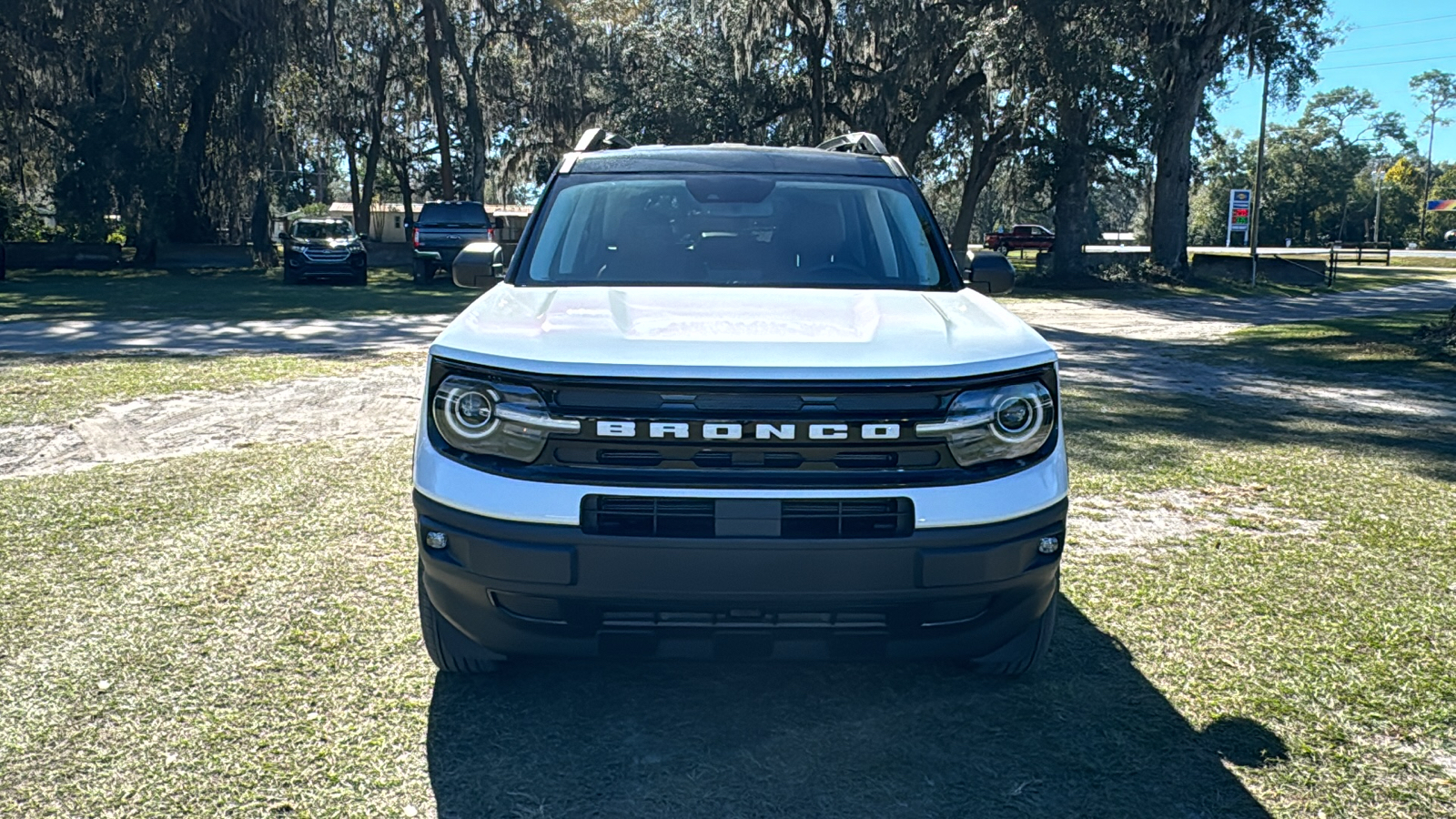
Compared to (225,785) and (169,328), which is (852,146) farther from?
(169,328)

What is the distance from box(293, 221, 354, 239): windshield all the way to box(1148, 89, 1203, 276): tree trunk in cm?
1828

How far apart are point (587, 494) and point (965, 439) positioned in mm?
967

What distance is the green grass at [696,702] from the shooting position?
2.91 metres

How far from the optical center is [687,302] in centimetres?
352

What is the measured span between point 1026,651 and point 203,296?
20.5m

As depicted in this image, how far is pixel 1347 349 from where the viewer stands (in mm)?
13344

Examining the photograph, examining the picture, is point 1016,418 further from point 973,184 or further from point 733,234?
point 973,184

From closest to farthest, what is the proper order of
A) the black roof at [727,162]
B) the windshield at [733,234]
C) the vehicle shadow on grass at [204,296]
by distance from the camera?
1. the windshield at [733,234]
2. the black roof at [727,162]
3. the vehicle shadow on grass at [204,296]

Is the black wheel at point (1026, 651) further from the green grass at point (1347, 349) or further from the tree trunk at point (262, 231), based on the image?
the tree trunk at point (262, 231)

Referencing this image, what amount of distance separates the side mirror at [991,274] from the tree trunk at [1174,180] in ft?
71.6

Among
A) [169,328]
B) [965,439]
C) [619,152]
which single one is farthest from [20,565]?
[169,328]

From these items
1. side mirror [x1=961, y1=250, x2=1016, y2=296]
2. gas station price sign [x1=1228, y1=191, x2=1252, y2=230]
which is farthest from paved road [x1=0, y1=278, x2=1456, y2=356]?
side mirror [x1=961, y1=250, x2=1016, y2=296]

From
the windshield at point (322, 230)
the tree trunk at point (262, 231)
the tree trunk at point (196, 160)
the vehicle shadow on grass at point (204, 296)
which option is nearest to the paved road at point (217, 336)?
the vehicle shadow on grass at point (204, 296)

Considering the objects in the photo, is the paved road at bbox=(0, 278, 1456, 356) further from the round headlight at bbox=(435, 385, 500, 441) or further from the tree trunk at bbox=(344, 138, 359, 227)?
the tree trunk at bbox=(344, 138, 359, 227)
